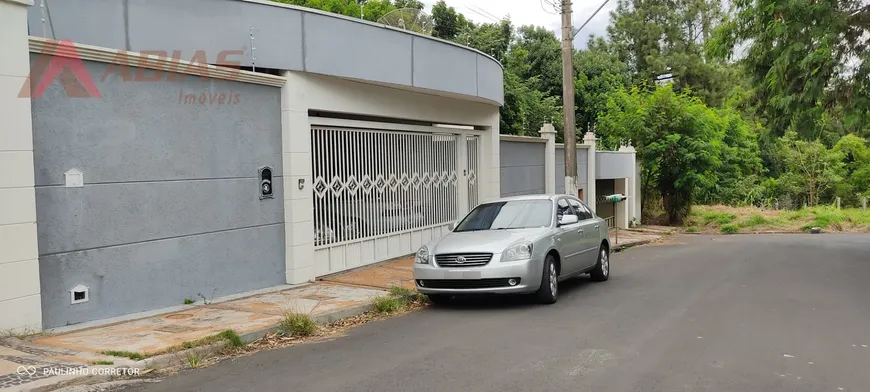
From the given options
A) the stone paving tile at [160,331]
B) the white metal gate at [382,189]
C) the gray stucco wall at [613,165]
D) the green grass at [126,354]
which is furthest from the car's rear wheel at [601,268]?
the gray stucco wall at [613,165]

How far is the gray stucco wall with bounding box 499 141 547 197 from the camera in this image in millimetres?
18719

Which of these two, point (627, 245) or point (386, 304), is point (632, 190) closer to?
point (627, 245)

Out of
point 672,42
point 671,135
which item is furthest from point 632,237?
point 672,42

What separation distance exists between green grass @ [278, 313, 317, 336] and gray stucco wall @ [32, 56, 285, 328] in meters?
2.11

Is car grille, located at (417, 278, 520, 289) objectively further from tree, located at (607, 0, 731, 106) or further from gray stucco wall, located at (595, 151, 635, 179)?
tree, located at (607, 0, 731, 106)

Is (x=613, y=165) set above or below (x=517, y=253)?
above

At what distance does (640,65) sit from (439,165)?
3374 cm

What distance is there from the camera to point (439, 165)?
1584 centimetres

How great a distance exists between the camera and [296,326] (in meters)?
7.91

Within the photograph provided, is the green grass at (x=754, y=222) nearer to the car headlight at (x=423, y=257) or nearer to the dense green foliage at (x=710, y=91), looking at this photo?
the dense green foliage at (x=710, y=91)

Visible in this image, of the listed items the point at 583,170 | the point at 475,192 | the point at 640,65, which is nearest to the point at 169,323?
the point at 475,192

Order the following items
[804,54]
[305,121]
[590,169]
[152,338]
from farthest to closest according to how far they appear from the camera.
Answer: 1. [590,169]
2. [804,54]
3. [305,121]
4. [152,338]

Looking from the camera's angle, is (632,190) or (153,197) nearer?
(153,197)

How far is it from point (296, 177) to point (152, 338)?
4216mm
